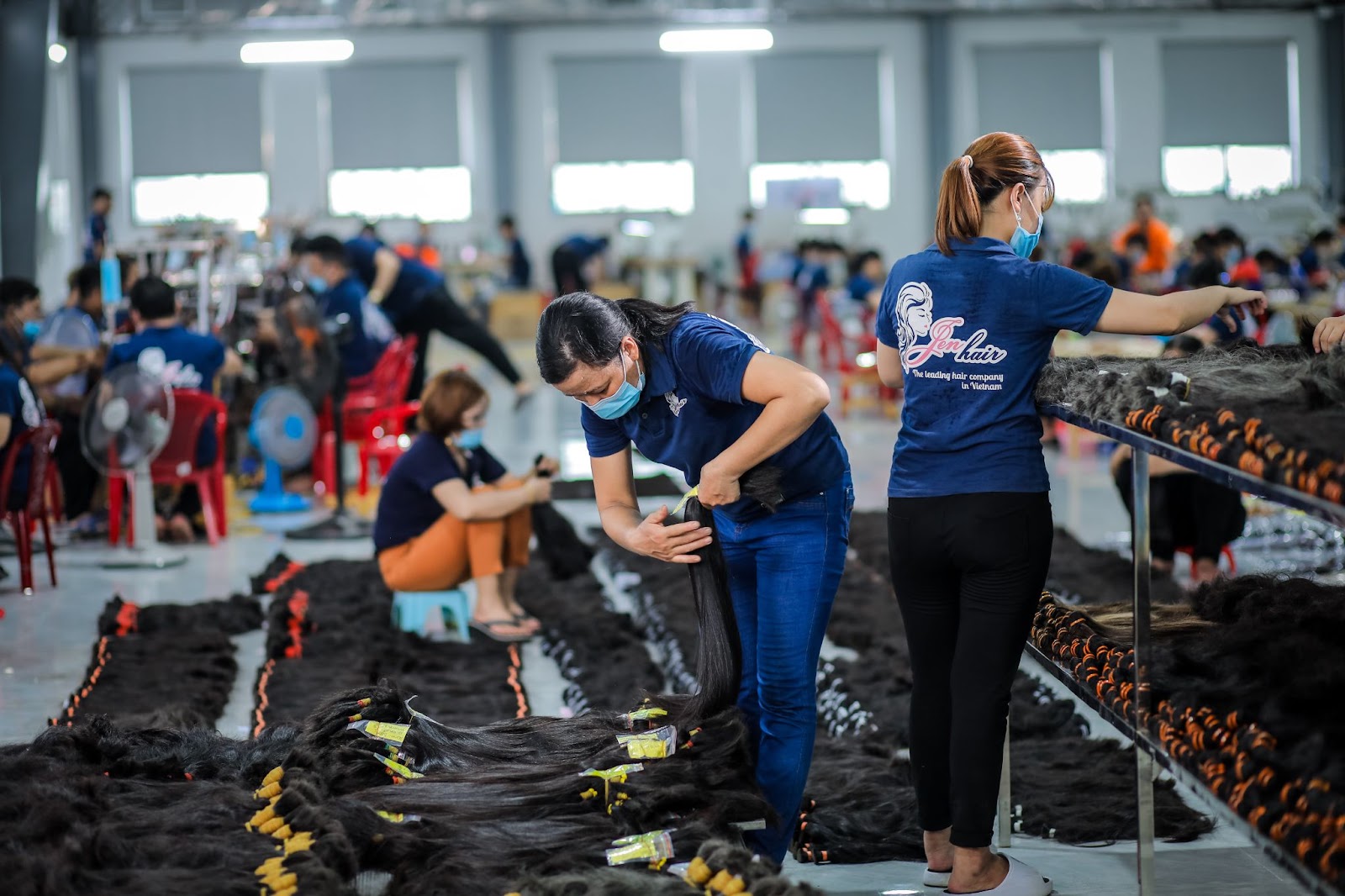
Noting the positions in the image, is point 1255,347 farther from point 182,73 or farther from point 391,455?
point 182,73

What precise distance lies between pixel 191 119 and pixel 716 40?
7162mm

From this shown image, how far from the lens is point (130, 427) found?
21.1 feet

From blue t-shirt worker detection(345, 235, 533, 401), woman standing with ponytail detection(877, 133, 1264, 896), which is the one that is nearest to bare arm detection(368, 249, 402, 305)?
blue t-shirt worker detection(345, 235, 533, 401)

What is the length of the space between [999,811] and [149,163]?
64.3 ft

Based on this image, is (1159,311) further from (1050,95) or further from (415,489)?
(1050,95)

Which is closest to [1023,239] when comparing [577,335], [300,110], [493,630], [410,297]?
[577,335]

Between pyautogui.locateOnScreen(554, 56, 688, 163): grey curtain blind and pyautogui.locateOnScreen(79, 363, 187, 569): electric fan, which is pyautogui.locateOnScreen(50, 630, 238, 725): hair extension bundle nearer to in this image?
pyautogui.locateOnScreen(79, 363, 187, 569): electric fan

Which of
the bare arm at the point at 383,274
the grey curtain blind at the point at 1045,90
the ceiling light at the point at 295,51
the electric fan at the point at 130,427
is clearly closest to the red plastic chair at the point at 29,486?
the electric fan at the point at 130,427

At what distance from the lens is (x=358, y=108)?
20688mm

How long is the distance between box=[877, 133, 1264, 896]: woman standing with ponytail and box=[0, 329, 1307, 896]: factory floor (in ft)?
1.03

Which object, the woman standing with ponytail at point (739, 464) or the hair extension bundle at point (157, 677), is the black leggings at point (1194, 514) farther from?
the hair extension bundle at point (157, 677)

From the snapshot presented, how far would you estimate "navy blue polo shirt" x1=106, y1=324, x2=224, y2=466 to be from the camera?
6.81 m

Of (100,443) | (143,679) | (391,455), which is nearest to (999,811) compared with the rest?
(143,679)

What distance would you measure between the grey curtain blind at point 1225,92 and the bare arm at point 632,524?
65.7 ft
